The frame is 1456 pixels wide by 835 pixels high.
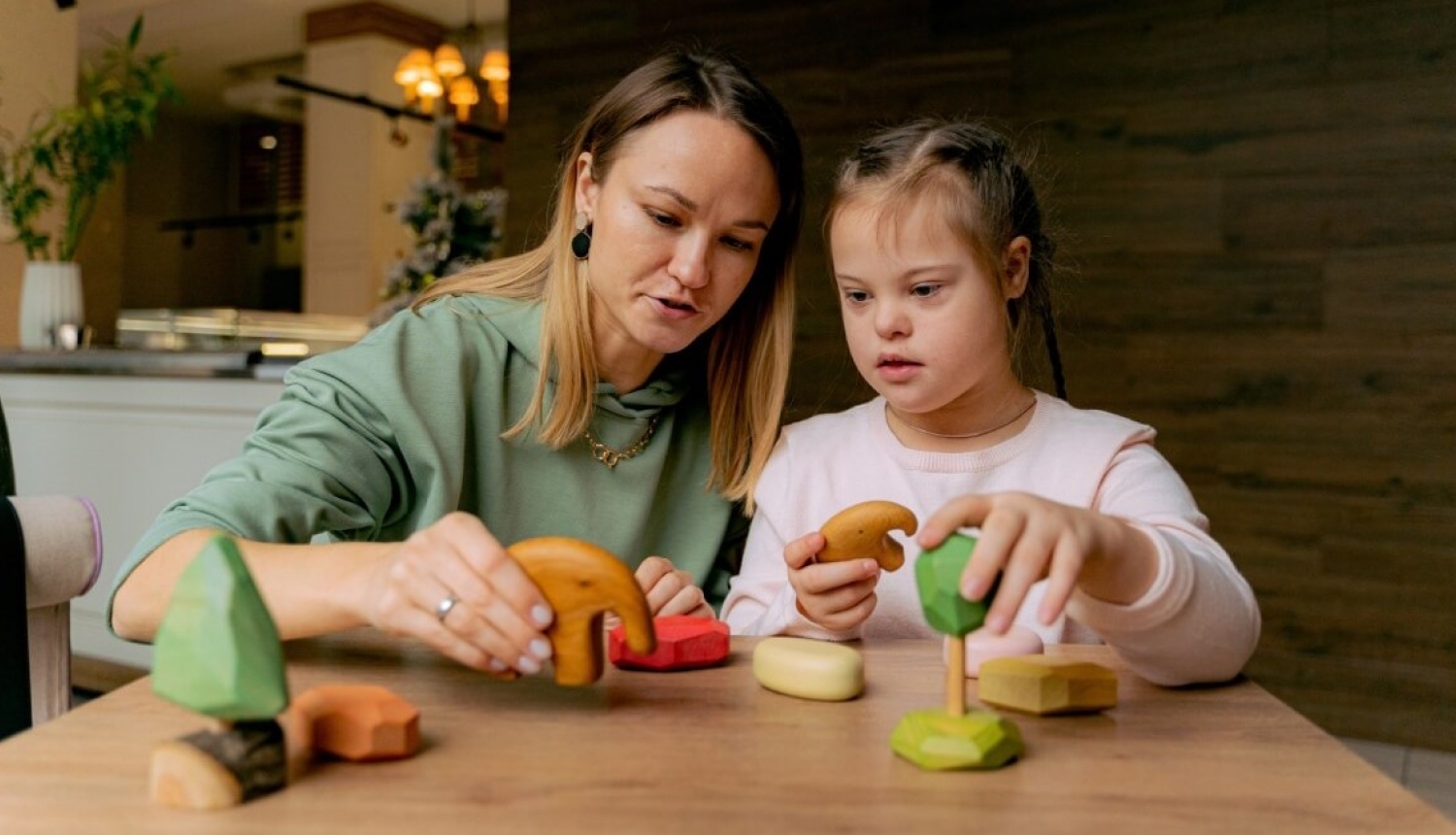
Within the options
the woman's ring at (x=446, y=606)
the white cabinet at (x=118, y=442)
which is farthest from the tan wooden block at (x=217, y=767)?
the white cabinet at (x=118, y=442)

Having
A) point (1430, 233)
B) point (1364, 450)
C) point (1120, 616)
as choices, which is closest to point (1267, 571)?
point (1364, 450)

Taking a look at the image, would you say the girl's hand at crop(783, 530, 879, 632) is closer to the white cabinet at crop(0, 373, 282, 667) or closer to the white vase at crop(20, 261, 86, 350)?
the white cabinet at crop(0, 373, 282, 667)

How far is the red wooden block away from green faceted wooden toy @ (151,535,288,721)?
1.10ft

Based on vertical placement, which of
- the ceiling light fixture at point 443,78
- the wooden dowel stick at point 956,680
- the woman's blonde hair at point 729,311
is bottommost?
the wooden dowel stick at point 956,680

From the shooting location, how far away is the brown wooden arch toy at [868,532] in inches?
38.0

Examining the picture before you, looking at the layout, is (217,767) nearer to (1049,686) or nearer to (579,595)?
(579,595)

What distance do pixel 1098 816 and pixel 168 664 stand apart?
0.50 meters

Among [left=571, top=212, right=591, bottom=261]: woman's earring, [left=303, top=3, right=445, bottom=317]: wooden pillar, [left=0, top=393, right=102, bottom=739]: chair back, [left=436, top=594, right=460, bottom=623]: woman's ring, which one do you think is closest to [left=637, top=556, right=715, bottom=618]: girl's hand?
[left=436, top=594, right=460, bottom=623]: woman's ring

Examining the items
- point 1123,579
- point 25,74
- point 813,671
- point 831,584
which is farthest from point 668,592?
point 25,74

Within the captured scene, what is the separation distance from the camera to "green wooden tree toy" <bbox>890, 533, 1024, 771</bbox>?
2.23 ft

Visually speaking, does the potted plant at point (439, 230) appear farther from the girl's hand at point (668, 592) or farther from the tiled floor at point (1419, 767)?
the tiled floor at point (1419, 767)

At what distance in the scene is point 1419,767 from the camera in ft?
9.72

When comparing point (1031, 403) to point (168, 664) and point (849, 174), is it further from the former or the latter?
point (168, 664)

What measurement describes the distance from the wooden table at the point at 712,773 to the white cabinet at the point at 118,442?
2.24m
